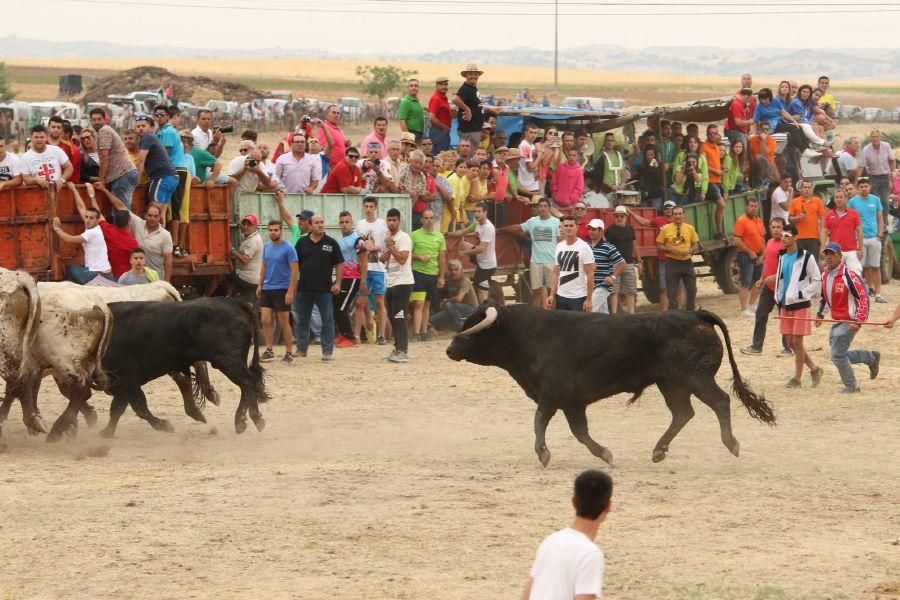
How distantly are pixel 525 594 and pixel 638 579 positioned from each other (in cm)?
285

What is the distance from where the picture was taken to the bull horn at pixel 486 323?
12.0 meters

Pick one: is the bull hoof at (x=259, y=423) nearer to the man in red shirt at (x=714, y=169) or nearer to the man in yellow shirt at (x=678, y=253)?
the man in yellow shirt at (x=678, y=253)

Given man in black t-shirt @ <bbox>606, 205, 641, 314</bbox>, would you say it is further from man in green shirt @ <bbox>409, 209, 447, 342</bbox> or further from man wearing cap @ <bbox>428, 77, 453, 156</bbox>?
man wearing cap @ <bbox>428, 77, 453, 156</bbox>

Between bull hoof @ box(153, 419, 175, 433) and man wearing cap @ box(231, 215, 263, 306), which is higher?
man wearing cap @ box(231, 215, 263, 306)

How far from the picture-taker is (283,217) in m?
18.7

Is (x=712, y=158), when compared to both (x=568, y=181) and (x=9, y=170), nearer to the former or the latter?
(x=568, y=181)

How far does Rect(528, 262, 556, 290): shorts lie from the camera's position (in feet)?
67.4

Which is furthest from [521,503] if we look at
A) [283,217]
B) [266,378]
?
[283,217]

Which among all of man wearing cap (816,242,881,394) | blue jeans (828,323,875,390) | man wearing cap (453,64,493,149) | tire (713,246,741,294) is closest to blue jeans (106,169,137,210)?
man wearing cap (453,64,493,149)

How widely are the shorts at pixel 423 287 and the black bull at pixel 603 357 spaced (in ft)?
22.5

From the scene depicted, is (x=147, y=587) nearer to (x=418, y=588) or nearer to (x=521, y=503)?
(x=418, y=588)

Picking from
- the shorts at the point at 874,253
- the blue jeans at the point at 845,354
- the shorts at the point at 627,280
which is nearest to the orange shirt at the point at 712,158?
the shorts at the point at 874,253

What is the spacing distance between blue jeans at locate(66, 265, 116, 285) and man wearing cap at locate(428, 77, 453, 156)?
6.21 metres

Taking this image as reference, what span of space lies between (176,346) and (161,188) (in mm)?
4145
